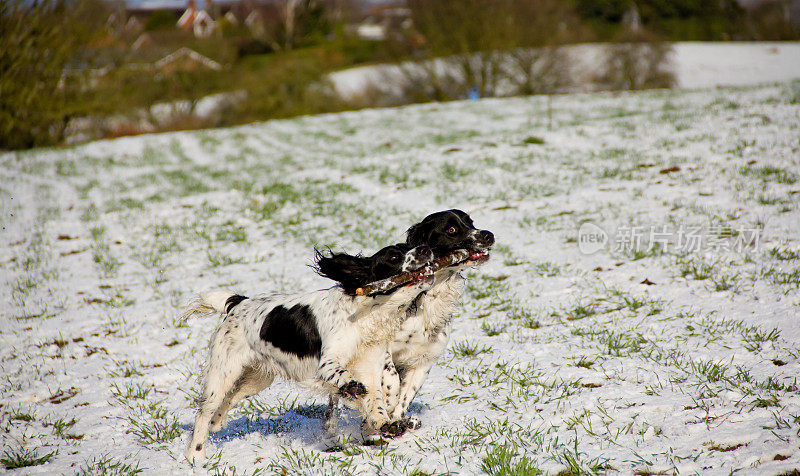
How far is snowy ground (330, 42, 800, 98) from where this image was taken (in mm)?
30438

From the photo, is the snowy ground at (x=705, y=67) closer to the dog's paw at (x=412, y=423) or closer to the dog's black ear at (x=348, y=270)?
the dog's black ear at (x=348, y=270)

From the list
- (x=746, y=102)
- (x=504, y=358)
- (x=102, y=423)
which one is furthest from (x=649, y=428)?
(x=746, y=102)

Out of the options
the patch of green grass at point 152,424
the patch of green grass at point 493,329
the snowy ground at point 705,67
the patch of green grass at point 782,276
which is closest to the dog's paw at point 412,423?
the patch of green grass at point 152,424

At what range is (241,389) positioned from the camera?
418 cm

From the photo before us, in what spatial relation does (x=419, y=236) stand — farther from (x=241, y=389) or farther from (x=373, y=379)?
(x=241, y=389)

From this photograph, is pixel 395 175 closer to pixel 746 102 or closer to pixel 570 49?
pixel 746 102

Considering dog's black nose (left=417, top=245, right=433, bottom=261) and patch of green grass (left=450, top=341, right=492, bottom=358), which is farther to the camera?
patch of green grass (left=450, top=341, right=492, bottom=358)

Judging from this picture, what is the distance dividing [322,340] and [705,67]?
125ft

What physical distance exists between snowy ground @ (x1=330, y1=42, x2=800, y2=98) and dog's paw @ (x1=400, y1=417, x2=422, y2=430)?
2659 cm

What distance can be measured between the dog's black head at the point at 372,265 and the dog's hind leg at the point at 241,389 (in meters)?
0.93

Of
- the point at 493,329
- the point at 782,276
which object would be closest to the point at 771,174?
the point at 782,276

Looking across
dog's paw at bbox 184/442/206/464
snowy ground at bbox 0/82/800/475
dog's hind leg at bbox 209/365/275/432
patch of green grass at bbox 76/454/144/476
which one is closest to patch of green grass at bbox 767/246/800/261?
snowy ground at bbox 0/82/800/475

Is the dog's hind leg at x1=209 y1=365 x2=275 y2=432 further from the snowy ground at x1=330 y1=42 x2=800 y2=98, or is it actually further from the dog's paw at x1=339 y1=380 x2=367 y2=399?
the snowy ground at x1=330 y1=42 x2=800 y2=98

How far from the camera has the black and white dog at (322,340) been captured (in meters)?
3.61
